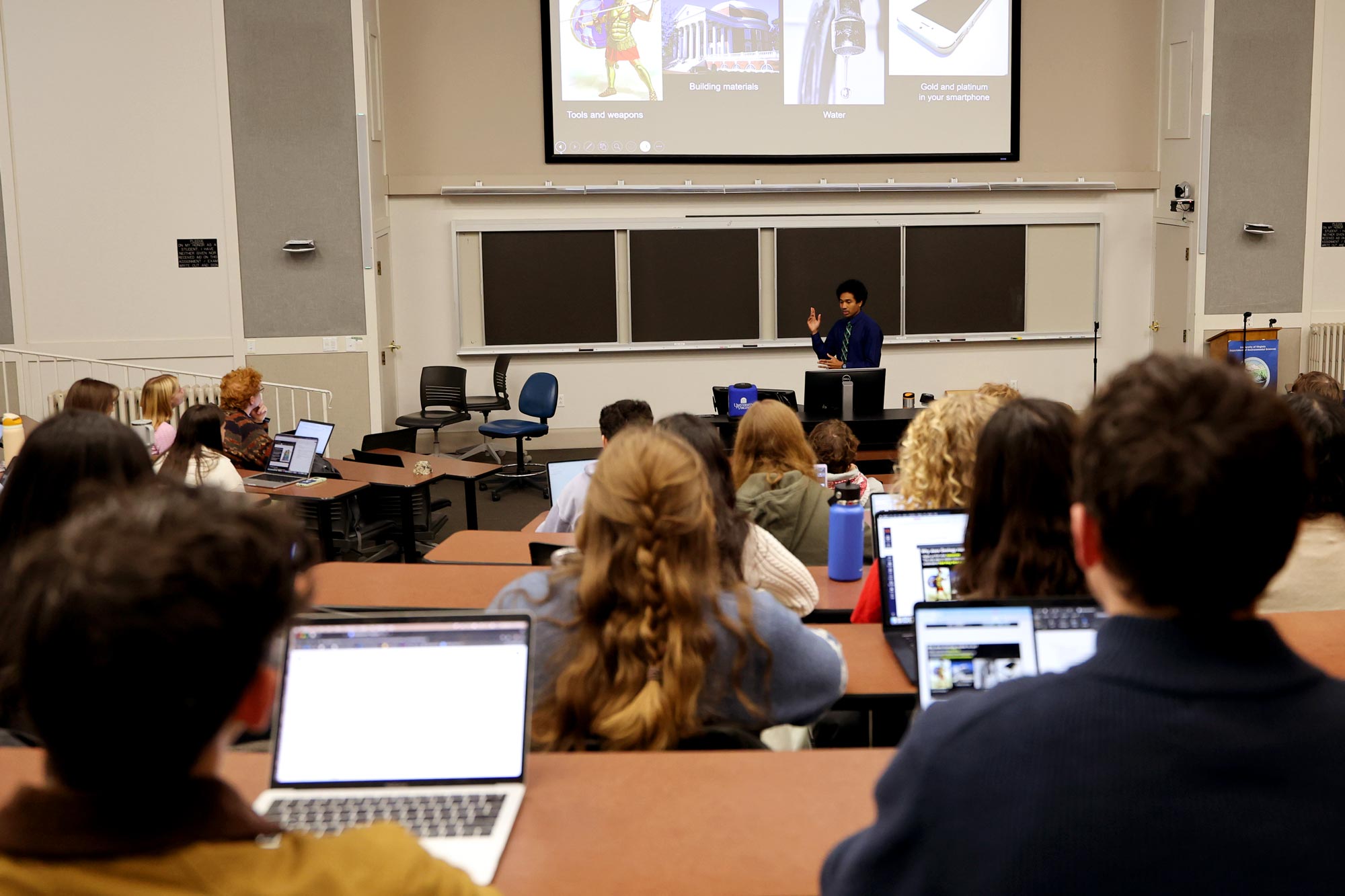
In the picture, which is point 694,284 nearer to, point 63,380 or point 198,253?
point 198,253

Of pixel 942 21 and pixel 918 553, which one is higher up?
pixel 942 21

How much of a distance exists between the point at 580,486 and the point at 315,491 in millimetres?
1902

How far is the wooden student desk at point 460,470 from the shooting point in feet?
19.8

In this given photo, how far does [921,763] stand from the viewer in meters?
1.01

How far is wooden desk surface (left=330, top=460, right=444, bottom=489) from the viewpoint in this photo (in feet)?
19.0

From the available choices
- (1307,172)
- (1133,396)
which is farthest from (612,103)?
(1133,396)

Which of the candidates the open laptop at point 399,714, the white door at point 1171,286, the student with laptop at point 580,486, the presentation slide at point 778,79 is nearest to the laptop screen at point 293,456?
the student with laptop at point 580,486

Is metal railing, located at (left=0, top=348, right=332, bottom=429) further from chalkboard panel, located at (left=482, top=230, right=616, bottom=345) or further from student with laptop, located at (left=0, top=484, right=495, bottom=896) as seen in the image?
student with laptop, located at (left=0, top=484, right=495, bottom=896)

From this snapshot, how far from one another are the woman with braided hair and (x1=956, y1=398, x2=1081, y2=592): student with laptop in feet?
1.57

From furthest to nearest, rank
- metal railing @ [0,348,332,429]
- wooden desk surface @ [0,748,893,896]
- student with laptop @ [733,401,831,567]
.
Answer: metal railing @ [0,348,332,429]
student with laptop @ [733,401,831,567]
wooden desk surface @ [0,748,893,896]

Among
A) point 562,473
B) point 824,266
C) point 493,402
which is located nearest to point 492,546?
point 562,473

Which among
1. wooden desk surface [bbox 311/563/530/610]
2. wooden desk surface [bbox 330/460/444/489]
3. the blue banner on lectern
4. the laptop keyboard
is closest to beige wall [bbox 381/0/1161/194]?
the blue banner on lectern

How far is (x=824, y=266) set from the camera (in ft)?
33.4

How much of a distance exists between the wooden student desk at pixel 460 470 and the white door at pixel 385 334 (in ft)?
10.1
